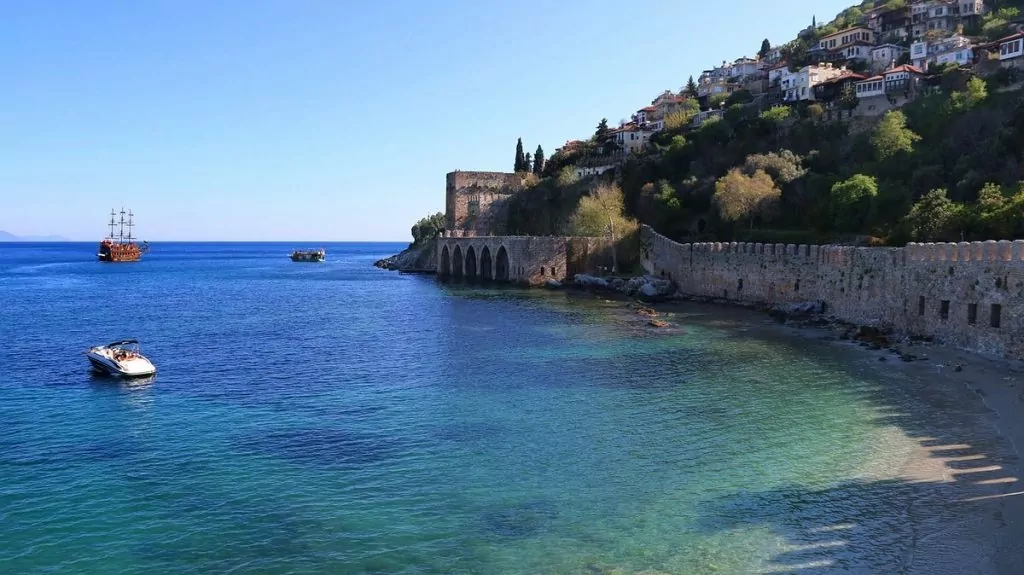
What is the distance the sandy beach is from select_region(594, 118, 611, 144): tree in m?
80.9

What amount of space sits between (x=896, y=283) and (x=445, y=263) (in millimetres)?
70163

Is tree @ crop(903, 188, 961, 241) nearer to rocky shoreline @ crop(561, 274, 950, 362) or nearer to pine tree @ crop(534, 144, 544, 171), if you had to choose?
rocky shoreline @ crop(561, 274, 950, 362)

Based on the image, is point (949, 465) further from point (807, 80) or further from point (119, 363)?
point (807, 80)

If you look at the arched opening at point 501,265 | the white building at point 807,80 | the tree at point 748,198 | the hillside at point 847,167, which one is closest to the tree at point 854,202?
the hillside at point 847,167

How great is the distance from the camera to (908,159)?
56969 millimetres

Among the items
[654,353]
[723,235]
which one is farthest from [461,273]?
[654,353]

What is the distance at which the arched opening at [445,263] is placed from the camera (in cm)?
9834

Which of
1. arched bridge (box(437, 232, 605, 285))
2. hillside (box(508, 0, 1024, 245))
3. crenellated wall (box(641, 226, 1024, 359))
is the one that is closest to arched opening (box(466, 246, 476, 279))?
arched bridge (box(437, 232, 605, 285))

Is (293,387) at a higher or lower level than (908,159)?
lower

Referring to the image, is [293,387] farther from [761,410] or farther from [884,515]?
[884,515]

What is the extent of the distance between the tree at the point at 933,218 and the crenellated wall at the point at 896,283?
5.45 m

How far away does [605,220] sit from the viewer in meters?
73.2

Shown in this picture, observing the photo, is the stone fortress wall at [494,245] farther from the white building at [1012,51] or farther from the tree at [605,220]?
the white building at [1012,51]

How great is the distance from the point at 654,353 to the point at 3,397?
995 inches
